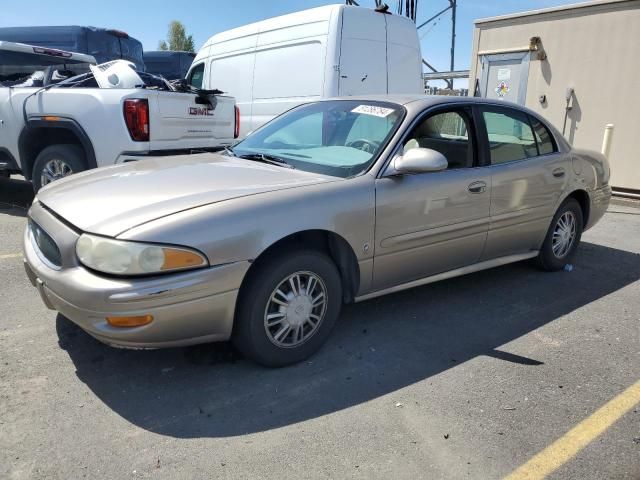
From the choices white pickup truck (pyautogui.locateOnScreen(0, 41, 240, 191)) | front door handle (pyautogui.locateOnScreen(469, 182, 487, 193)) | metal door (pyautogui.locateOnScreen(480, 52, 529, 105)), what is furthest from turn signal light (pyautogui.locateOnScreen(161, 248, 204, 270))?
metal door (pyautogui.locateOnScreen(480, 52, 529, 105))

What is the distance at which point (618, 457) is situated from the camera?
2.47m

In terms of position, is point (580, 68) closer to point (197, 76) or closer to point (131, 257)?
point (197, 76)

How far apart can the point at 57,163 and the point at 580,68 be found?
844cm

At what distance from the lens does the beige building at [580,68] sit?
875 cm

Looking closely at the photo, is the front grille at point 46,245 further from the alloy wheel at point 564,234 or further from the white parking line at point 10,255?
the alloy wheel at point 564,234

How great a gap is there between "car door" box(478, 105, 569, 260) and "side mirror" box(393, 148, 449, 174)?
91 cm

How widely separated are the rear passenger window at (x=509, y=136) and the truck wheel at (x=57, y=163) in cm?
419

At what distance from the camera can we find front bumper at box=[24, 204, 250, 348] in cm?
251

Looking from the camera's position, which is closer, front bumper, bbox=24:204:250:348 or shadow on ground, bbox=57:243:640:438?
front bumper, bbox=24:204:250:348

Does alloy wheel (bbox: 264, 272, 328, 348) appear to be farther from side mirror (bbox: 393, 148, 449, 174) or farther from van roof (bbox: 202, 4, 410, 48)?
van roof (bbox: 202, 4, 410, 48)

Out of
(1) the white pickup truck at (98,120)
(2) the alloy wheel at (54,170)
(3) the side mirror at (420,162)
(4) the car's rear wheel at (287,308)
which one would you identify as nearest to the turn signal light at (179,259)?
(4) the car's rear wheel at (287,308)

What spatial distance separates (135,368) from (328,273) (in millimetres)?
1225

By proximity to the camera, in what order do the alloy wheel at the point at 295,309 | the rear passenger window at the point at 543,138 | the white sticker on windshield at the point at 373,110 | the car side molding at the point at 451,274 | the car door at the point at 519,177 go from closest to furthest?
the alloy wheel at the point at 295,309
the car side molding at the point at 451,274
the white sticker on windshield at the point at 373,110
the car door at the point at 519,177
the rear passenger window at the point at 543,138

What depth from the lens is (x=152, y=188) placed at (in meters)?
2.98
